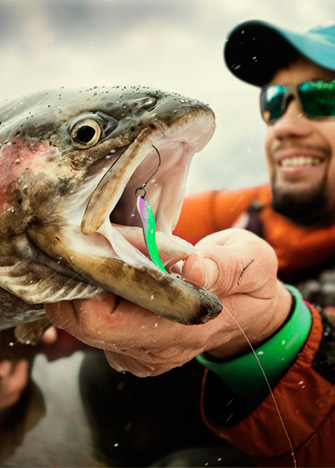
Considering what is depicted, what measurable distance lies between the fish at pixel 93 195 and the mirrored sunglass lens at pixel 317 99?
0.72 metres

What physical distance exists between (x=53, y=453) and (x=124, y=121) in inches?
43.6

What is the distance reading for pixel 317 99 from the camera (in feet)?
3.49

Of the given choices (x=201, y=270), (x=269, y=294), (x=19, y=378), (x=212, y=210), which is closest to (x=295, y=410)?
(x=269, y=294)

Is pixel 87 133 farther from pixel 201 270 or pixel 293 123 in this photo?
pixel 293 123

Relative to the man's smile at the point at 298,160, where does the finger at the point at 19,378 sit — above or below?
below

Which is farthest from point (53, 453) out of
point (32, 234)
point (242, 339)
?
point (32, 234)

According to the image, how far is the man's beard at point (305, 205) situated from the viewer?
3.66 ft

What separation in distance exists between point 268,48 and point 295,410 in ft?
3.08

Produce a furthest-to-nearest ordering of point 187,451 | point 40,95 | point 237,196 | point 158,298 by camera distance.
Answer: point 237,196, point 187,451, point 40,95, point 158,298

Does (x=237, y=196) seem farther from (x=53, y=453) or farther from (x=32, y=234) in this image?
(x=32, y=234)

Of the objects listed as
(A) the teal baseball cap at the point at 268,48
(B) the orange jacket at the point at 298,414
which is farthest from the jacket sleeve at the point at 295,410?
(A) the teal baseball cap at the point at 268,48

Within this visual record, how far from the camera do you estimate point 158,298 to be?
357 millimetres

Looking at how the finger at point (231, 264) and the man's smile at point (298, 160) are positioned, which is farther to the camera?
the man's smile at point (298, 160)

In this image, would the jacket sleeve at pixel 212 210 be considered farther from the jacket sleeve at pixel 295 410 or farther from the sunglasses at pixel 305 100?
the jacket sleeve at pixel 295 410
